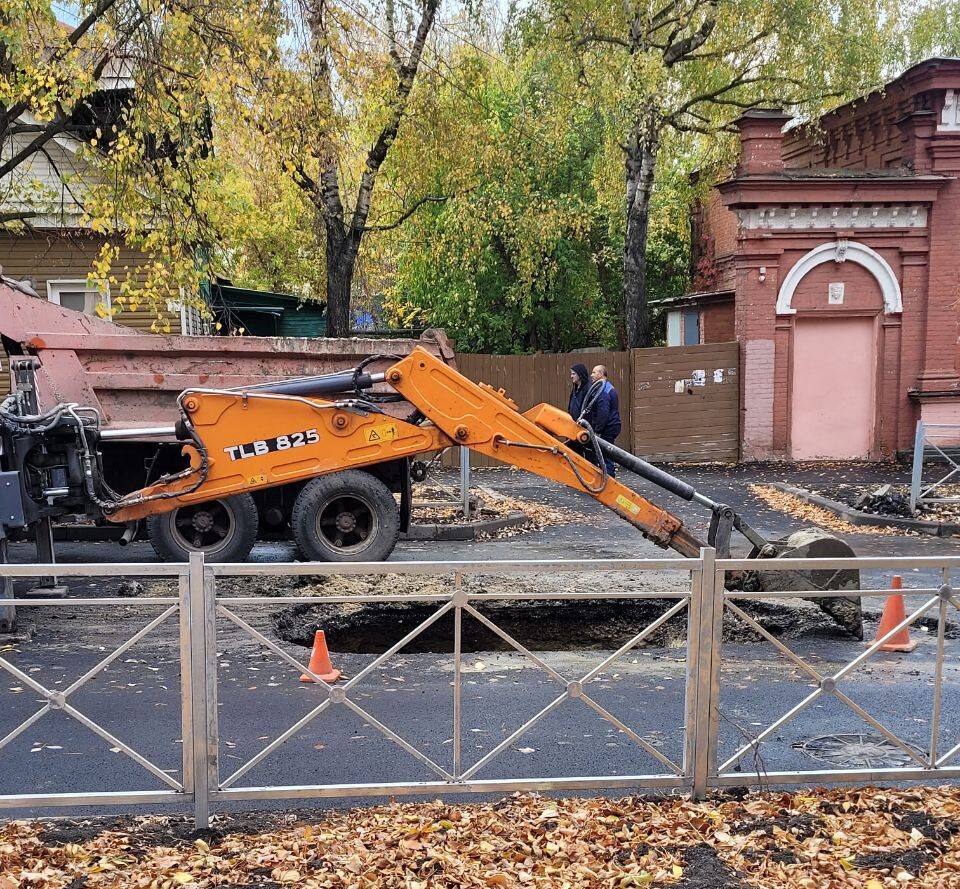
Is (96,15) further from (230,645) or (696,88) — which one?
(696,88)

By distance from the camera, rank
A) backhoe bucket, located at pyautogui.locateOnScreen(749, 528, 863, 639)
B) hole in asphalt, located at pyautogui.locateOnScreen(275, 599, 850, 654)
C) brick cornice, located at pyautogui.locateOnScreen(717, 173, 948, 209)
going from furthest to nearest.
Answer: brick cornice, located at pyautogui.locateOnScreen(717, 173, 948, 209)
hole in asphalt, located at pyautogui.locateOnScreen(275, 599, 850, 654)
backhoe bucket, located at pyautogui.locateOnScreen(749, 528, 863, 639)

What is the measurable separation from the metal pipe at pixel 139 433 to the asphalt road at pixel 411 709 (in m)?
1.62

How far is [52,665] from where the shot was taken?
612 cm

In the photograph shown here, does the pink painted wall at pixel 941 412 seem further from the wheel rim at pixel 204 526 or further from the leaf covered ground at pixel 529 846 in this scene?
the leaf covered ground at pixel 529 846

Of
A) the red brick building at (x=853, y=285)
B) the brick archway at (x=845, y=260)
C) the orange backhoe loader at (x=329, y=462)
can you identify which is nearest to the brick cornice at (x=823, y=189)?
the red brick building at (x=853, y=285)

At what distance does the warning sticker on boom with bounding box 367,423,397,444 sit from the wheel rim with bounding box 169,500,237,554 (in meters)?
1.51

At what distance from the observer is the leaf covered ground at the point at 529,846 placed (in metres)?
3.42

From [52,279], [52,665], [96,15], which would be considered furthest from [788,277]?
[52,665]

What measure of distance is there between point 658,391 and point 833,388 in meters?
3.26

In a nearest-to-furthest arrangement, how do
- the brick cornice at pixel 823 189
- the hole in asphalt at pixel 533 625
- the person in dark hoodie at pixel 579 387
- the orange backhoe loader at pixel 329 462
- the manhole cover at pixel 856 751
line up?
the manhole cover at pixel 856 751 → the hole in asphalt at pixel 533 625 → the orange backhoe loader at pixel 329 462 → the person in dark hoodie at pixel 579 387 → the brick cornice at pixel 823 189

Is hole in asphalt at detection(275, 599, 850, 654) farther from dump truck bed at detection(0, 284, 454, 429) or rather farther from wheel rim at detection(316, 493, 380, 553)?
dump truck bed at detection(0, 284, 454, 429)

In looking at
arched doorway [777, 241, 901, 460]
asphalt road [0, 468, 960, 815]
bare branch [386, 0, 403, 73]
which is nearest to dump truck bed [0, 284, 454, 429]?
asphalt road [0, 468, 960, 815]

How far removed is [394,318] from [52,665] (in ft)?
68.7

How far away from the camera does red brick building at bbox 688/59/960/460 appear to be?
16.6 metres
